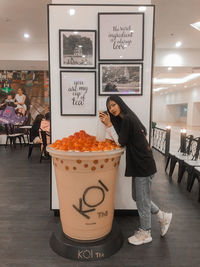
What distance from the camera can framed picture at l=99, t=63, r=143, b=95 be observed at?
8.29 feet

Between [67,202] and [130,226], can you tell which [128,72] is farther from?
[130,226]

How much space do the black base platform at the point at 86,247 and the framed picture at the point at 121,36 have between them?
199cm

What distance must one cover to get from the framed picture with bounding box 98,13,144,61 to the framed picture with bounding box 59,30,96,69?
0.34 feet

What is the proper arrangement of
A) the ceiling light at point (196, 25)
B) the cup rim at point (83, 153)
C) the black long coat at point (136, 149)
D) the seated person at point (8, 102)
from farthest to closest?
the seated person at point (8, 102)
the ceiling light at point (196, 25)
the black long coat at point (136, 149)
the cup rim at point (83, 153)

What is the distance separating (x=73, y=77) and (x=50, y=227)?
5.91ft

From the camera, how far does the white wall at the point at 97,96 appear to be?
244 cm

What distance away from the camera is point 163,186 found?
388 centimetres

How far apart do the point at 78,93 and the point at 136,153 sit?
3.49ft

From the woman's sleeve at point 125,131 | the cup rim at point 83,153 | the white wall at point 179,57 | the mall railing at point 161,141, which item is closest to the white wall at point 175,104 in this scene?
the mall railing at point 161,141

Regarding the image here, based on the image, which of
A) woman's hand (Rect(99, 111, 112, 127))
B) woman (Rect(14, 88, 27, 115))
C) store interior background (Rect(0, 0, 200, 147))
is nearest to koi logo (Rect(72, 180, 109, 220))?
woman's hand (Rect(99, 111, 112, 127))

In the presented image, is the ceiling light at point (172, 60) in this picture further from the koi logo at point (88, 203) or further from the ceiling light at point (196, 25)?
the koi logo at point (88, 203)

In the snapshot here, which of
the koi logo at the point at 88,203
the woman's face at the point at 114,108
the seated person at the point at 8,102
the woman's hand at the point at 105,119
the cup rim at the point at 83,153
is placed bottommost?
the koi logo at the point at 88,203

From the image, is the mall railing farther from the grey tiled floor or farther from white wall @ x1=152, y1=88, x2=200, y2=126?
white wall @ x1=152, y1=88, x2=200, y2=126

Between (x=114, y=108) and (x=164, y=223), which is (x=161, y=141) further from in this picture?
(x=114, y=108)
